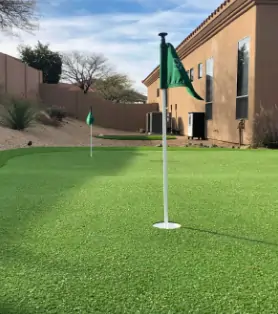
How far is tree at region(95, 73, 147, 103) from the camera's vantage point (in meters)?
50.6

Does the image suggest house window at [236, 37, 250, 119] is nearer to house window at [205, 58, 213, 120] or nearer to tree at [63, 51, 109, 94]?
house window at [205, 58, 213, 120]

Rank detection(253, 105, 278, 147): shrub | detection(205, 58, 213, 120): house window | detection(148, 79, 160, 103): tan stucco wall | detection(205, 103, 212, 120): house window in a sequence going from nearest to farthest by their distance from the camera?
detection(253, 105, 278, 147): shrub
detection(205, 58, 213, 120): house window
detection(205, 103, 212, 120): house window
detection(148, 79, 160, 103): tan stucco wall

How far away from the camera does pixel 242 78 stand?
1680 cm

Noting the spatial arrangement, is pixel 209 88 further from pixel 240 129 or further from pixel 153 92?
pixel 153 92

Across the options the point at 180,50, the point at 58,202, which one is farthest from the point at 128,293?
the point at 180,50

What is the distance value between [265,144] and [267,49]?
322 cm

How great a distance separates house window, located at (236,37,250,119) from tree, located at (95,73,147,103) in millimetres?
33573

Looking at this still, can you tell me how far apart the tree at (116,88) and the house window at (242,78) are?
110 feet

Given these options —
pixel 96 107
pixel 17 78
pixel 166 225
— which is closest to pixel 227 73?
pixel 17 78

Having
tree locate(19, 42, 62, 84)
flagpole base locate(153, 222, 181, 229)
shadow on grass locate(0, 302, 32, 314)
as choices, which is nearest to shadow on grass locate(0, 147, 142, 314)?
shadow on grass locate(0, 302, 32, 314)

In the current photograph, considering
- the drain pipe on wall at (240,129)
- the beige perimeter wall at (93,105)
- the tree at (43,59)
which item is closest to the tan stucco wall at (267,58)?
the drain pipe on wall at (240,129)

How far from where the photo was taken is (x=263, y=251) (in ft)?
10.8

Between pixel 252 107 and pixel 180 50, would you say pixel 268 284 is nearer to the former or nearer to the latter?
pixel 252 107

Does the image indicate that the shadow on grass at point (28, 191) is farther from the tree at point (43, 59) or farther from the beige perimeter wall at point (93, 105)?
the tree at point (43, 59)
